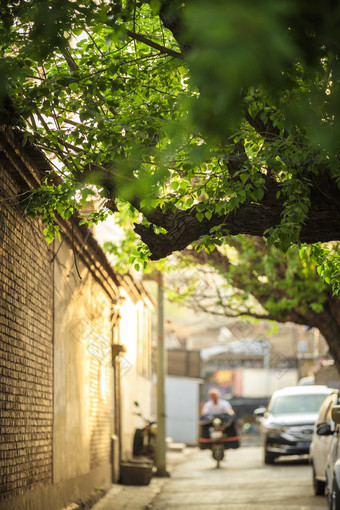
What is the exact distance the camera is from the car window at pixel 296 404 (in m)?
23.9

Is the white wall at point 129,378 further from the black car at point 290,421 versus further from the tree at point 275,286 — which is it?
the tree at point 275,286

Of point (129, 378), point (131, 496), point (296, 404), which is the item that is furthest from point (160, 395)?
point (131, 496)

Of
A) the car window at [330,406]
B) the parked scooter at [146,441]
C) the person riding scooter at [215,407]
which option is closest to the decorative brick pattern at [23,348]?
the car window at [330,406]

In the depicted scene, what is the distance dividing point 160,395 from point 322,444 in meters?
9.18

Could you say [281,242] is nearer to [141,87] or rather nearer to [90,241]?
[141,87]

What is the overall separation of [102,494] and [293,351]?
145 feet

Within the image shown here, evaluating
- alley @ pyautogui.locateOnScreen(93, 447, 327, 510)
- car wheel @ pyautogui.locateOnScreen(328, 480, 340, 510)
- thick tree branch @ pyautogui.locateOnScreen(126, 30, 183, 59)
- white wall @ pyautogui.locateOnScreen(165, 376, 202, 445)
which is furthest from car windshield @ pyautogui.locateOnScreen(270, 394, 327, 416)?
thick tree branch @ pyautogui.locateOnScreen(126, 30, 183, 59)

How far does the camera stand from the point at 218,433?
25.3 metres

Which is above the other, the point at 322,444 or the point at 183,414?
the point at 183,414

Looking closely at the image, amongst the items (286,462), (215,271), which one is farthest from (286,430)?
(215,271)

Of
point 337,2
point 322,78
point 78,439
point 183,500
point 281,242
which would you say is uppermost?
point 322,78

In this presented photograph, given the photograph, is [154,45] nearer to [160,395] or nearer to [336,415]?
[336,415]

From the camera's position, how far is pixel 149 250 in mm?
9117

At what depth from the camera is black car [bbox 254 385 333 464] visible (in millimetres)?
22234
